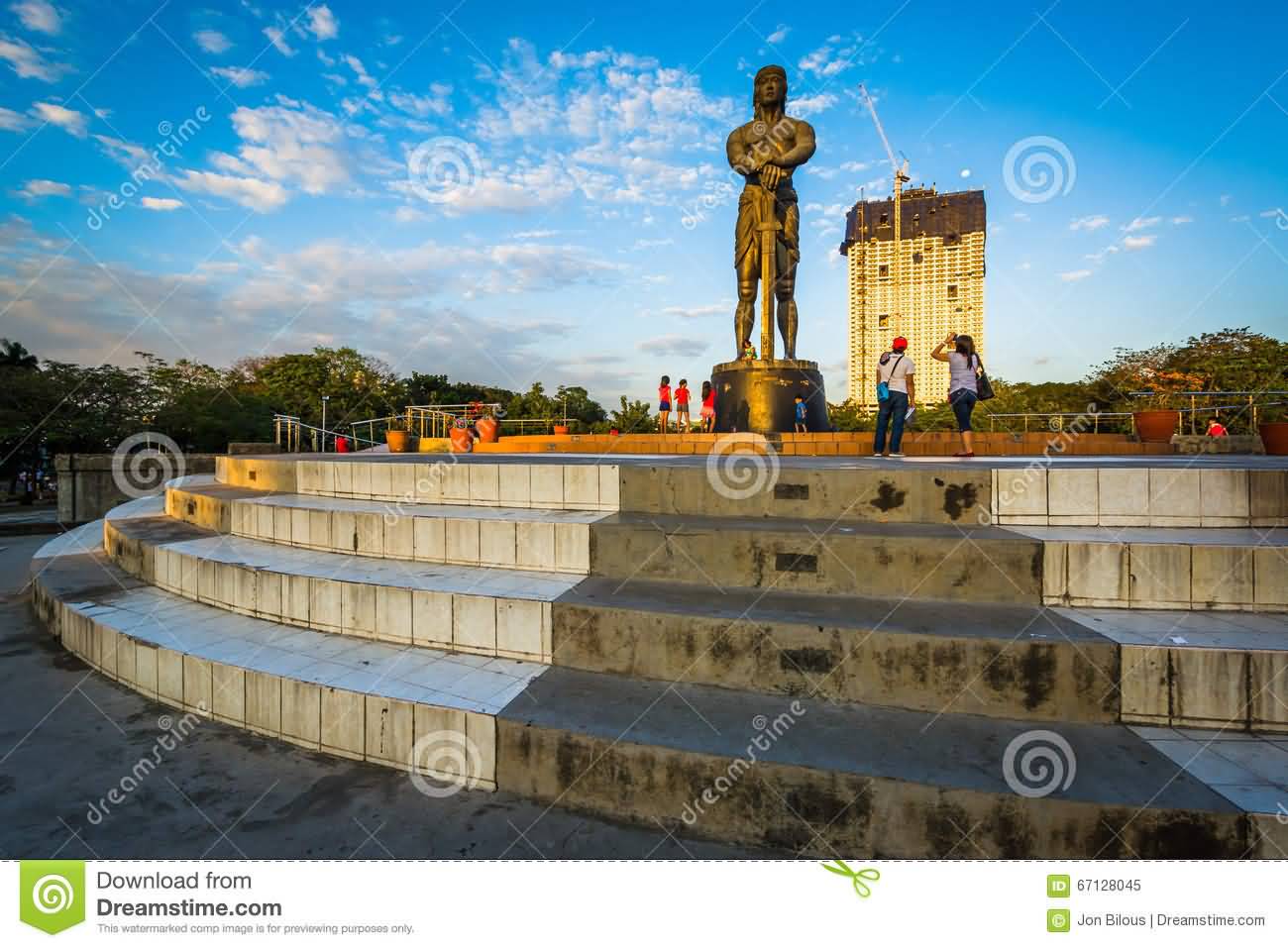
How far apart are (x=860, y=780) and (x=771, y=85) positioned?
13.0 meters

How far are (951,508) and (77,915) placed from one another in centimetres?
523

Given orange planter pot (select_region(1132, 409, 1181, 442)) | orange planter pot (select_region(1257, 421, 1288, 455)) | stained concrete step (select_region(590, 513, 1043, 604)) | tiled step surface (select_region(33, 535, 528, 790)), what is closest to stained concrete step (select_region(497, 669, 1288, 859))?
tiled step surface (select_region(33, 535, 528, 790))

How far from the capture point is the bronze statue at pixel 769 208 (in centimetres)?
1165

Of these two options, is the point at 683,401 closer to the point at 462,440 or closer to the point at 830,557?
the point at 462,440

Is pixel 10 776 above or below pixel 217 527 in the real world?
below

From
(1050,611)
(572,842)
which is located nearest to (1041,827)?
(1050,611)

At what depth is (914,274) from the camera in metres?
90.4

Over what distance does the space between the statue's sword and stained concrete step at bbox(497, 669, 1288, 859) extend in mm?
9905

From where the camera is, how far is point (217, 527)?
6.75 m

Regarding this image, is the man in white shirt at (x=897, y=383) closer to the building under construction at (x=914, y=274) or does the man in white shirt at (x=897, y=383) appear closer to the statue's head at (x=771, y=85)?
the statue's head at (x=771, y=85)

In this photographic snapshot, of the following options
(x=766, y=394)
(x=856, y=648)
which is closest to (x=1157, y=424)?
(x=766, y=394)

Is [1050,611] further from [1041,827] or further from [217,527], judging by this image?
[217,527]

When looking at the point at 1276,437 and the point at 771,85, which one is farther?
the point at 771,85

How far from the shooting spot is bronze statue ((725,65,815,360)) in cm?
1165
